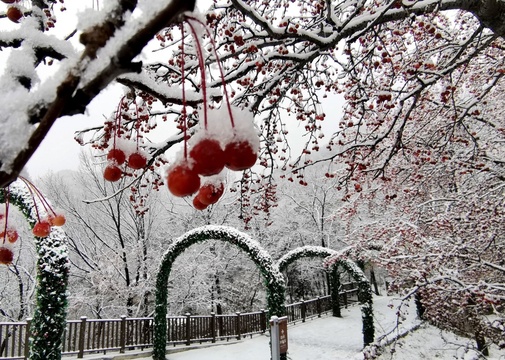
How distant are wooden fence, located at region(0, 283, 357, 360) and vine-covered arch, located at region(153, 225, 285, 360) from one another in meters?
1.10

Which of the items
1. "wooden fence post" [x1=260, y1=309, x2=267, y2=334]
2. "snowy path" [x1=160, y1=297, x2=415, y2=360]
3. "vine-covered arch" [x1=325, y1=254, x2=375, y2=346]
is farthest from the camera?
"wooden fence post" [x1=260, y1=309, x2=267, y2=334]

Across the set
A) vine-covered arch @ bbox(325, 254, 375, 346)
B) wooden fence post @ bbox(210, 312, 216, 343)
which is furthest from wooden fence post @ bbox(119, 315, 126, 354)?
vine-covered arch @ bbox(325, 254, 375, 346)

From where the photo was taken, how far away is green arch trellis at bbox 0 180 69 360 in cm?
645

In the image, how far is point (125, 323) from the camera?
10852mm

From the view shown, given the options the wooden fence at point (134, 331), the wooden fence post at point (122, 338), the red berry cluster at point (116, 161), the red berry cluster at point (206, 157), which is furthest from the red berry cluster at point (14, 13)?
the wooden fence post at point (122, 338)

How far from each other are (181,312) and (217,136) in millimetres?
19302

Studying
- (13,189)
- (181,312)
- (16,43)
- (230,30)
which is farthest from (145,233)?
(16,43)

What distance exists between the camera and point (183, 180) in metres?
0.91

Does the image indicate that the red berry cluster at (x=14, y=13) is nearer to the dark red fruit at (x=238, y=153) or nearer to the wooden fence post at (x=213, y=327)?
the dark red fruit at (x=238, y=153)

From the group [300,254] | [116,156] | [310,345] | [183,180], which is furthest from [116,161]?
[300,254]

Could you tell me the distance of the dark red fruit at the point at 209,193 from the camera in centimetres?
111

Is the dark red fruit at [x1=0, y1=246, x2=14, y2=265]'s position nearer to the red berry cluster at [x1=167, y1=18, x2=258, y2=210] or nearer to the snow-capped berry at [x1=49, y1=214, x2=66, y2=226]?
the snow-capped berry at [x1=49, y1=214, x2=66, y2=226]

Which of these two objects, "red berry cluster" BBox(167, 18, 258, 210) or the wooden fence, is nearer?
"red berry cluster" BBox(167, 18, 258, 210)

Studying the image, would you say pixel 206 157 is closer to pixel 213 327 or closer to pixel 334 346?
pixel 334 346
